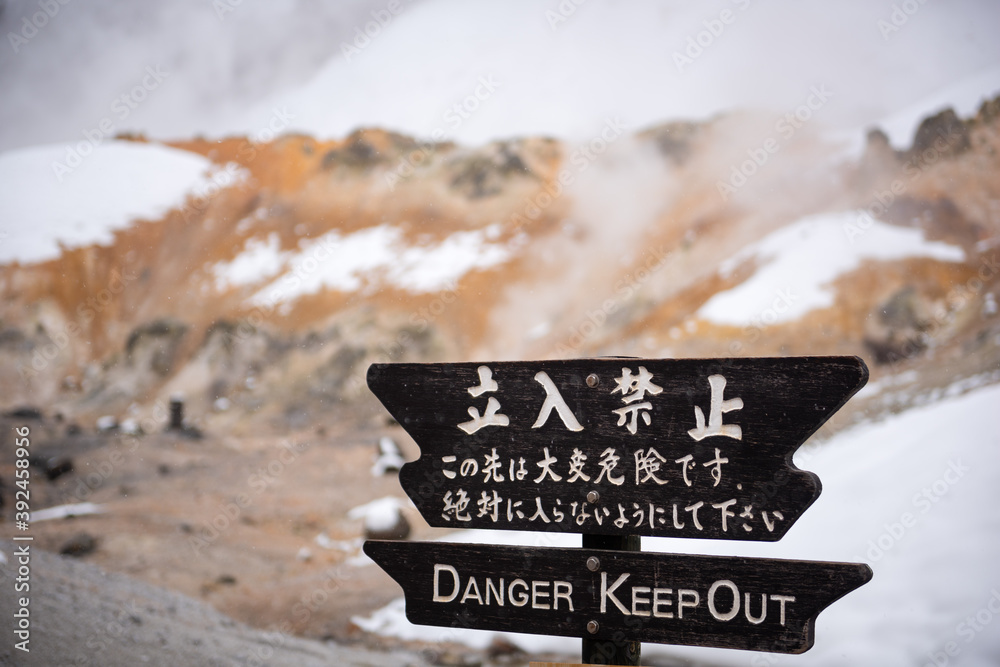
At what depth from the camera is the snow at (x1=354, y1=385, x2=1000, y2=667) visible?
5027 millimetres

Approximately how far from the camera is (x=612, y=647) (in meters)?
2.07

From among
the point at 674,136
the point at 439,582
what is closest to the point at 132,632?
the point at 439,582

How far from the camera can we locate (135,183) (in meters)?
14.4

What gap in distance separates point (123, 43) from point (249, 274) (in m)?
4.42

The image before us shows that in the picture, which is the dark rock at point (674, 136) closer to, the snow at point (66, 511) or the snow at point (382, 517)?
the snow at point (382, 517)

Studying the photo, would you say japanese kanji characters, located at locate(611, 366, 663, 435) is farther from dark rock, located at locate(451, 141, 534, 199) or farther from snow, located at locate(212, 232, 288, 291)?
snow, located at locate(212, 232, 288, 291)

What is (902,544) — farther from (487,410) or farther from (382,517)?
(487,410)

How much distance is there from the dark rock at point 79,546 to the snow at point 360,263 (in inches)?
198

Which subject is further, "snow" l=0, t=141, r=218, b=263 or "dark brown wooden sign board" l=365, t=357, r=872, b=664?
"snow" l=0, t=141, r=218, b=263

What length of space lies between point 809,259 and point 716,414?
8425 millimetres

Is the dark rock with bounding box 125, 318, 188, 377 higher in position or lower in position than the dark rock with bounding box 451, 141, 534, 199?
lower

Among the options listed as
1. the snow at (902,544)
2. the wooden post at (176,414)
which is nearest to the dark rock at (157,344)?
the wooden post at (176,414)

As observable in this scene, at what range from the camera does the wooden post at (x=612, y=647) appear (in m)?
2.06

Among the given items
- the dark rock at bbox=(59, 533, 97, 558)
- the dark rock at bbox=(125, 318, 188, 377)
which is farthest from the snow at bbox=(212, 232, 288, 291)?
the dark rock at bbox=(59, 533, 97, 558)
